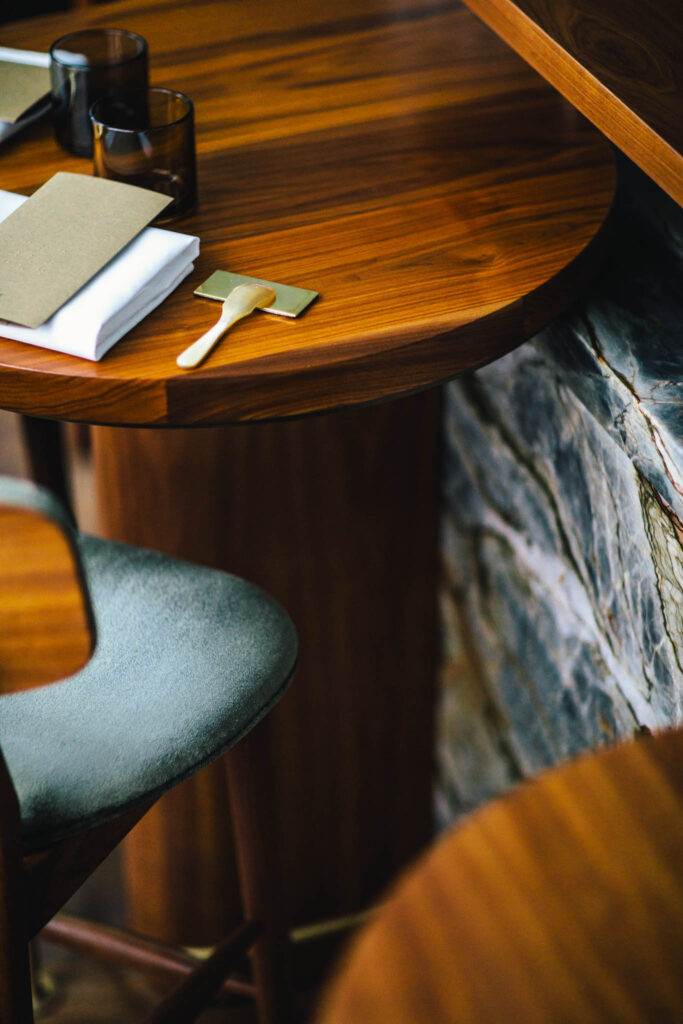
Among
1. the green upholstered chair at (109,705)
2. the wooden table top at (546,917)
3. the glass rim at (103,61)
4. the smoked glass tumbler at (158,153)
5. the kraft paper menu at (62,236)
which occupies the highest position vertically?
the glass rim at (103,61)

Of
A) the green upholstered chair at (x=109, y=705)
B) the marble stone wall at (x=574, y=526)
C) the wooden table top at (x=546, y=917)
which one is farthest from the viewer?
the marble stone wall at (x=574, y=526)

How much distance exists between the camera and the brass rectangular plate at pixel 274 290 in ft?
3.07

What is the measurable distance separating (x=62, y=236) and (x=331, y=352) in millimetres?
268

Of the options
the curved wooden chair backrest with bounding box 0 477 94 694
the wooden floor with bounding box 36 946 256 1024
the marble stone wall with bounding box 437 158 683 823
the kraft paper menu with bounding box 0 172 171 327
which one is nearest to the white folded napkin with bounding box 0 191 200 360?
the kraft paper menu with bounding box 0 172 171 327

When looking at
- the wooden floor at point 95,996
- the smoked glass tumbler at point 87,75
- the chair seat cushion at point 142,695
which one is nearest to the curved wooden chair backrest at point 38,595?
the chair seat cushion at point 142,695

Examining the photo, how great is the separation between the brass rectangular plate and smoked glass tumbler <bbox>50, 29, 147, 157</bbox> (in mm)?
260

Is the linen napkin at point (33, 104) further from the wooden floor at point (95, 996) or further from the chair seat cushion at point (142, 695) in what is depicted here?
the wooden floor at point (95, 996)

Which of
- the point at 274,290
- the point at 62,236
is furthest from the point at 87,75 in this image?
the point at 274,290

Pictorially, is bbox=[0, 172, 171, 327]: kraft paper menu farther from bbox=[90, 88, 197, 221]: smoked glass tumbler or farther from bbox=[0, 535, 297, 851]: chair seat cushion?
bbox=[0, 535, 297, 851]: chair seat cushion

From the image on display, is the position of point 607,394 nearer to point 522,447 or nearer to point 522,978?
point 522,447

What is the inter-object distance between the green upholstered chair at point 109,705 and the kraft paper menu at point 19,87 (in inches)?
17.6

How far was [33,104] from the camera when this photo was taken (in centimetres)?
115

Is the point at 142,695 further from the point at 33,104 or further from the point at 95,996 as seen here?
the point at 95,996

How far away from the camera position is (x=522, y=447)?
4.45ft
